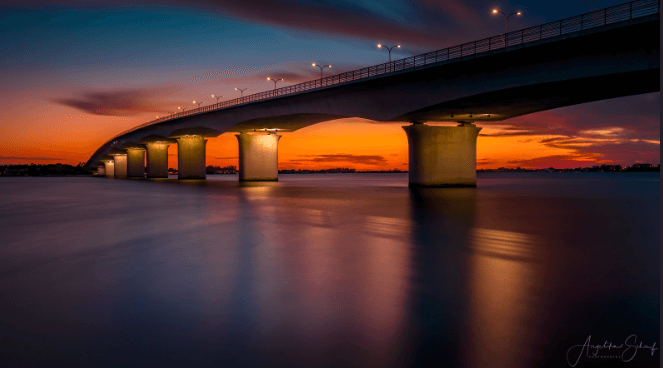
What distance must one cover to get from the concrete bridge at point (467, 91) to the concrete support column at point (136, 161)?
186 ft

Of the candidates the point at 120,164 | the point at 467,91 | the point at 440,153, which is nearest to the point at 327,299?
the point at 467,91

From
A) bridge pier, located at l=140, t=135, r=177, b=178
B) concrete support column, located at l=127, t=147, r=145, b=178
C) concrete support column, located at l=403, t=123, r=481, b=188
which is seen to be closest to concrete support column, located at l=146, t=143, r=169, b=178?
bridge pier, located at l=140, t=135, r=177, b=178

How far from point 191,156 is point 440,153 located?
49.3m

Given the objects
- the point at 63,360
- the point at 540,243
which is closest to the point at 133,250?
the point at 63,360

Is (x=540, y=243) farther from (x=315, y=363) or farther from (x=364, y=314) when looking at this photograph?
(x=315, y=363)

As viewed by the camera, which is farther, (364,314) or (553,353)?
(364,314)

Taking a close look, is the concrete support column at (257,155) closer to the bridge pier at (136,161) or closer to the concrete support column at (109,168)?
the bridge pier at (136,161)

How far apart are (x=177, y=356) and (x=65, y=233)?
1150cm

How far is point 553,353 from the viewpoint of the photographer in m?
4.13

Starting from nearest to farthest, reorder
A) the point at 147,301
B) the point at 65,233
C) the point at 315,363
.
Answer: the point at 315,363 < the point at 147,301 < the point at 65,233

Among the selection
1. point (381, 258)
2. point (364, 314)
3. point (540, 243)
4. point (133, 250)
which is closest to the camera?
point (364, 314)

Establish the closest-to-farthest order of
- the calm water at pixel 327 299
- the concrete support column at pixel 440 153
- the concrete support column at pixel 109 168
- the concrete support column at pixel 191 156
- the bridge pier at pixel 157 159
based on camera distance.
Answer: the calm water at pixel 327 299 < the concrete support column at pixel 440 153 < the concrete support column at pixel 191 156 < the bridge pier at pixel 157 159 < the concrete support column at pixel 109 168

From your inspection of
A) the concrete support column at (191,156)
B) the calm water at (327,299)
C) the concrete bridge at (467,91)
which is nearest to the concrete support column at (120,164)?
Answer: the concrete support column at (191,156)

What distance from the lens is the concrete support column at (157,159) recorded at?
3696 inches
